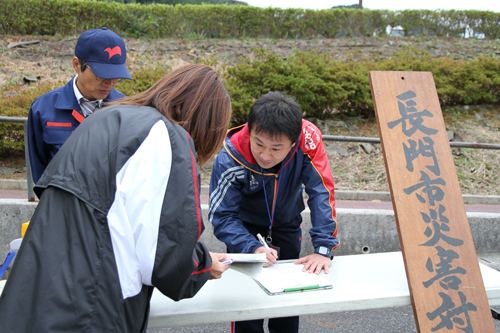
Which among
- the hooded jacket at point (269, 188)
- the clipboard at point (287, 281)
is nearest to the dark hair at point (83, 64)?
the hooded jacket at point (269, 188)

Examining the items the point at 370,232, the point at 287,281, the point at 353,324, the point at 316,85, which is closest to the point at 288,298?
the point at 287,281

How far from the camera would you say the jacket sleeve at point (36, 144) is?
205 centimetres

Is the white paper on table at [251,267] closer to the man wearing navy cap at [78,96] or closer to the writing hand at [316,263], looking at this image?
the writing hand at [316,263]

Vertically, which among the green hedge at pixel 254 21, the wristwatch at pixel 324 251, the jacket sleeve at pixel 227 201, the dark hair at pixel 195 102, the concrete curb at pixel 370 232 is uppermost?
the green hedge at pixel 254 21

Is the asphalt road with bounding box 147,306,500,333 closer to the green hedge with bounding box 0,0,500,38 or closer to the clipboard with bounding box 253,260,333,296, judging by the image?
the clipboard with bounding box 253,260,333,296

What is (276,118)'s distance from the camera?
5.94ft

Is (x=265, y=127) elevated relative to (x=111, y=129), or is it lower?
lower

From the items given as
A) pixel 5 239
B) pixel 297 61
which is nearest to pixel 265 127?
pixel 5 239

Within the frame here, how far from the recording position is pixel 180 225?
105 centimetres

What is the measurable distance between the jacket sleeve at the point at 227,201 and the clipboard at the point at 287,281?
20cm

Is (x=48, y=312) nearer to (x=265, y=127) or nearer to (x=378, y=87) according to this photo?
(x=265, y=127)

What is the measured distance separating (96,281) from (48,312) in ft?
0.45

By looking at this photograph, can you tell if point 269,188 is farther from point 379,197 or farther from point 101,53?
point 379,197

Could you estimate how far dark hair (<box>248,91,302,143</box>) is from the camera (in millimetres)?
1815
